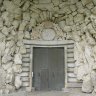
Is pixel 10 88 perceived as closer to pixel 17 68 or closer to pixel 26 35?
pixel 17 68

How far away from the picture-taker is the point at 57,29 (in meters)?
7.12

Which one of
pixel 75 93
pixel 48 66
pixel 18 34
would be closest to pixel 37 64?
pixel 48 66

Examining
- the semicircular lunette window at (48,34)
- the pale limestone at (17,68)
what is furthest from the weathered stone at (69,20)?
the pale limestone at (17,68)

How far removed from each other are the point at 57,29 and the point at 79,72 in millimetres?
1602

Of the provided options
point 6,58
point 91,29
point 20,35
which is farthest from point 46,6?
point 6,58

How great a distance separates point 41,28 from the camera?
7148 millimetres

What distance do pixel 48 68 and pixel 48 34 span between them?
1129mm

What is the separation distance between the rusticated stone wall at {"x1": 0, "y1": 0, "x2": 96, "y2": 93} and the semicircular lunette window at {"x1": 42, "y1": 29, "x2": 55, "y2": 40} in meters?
0.14

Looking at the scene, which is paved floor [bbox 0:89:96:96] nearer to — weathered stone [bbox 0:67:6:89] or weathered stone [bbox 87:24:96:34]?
weathered stone [bbox 0:67:6:89]

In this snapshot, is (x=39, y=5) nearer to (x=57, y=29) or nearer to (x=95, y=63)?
(x=57, y=29)

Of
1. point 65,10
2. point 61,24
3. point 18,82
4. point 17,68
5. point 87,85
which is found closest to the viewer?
point 87,85

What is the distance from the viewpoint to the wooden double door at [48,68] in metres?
7.06

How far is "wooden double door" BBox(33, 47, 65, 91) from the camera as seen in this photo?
23.2 ft

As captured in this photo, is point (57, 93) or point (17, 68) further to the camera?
point (17, 68)
